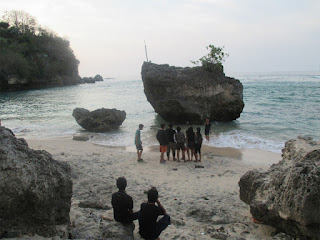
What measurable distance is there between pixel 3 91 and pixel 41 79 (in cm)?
1178

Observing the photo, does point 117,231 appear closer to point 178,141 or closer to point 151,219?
point 151,219

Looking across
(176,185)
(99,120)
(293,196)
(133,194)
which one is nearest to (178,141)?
(176,185)

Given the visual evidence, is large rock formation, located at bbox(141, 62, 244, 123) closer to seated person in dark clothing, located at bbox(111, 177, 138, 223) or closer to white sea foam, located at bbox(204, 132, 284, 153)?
white sea foam, located at bbox(204, 132, 284, 153)

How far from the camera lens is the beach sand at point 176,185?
17.6ft

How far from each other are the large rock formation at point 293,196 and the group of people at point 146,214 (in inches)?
77.4

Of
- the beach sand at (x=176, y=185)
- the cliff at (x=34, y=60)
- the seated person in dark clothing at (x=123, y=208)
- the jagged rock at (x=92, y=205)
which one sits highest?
the cliff at (x=34, y=60)

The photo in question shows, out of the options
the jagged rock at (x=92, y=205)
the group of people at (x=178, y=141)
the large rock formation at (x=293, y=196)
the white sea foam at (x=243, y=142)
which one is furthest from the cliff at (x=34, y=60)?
the large rock formation at (x=293, y=196)

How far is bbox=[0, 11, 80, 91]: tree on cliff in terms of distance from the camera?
5572 centimetres

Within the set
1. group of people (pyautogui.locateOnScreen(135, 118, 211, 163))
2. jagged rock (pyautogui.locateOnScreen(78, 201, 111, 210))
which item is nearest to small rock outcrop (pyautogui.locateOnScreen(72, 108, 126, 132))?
group of people (pyautogui.locateOnScreen(135, 118, 211, 163))

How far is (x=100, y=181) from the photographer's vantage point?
321 inches

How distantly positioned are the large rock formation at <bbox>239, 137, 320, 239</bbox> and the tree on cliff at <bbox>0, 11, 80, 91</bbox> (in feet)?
191

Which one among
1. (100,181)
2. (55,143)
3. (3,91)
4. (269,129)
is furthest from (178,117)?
(3,91)

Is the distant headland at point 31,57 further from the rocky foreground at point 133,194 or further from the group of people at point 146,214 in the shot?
the group of people at point 146,214

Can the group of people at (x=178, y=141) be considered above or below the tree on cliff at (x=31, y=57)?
below
